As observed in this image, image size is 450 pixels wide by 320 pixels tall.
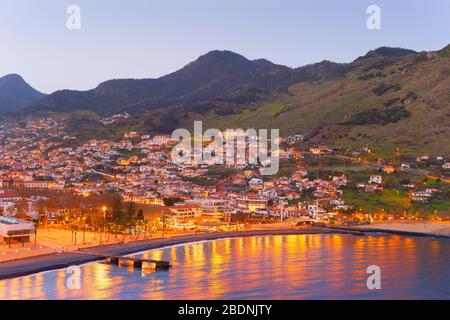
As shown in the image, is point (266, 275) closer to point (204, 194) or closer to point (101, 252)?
point (101, 252)

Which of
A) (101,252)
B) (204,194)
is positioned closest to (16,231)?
(101,252)

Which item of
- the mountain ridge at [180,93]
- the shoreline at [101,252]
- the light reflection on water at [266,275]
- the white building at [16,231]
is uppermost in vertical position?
the mountain ridge at [180,93]

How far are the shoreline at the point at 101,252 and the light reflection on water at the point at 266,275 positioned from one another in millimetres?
899

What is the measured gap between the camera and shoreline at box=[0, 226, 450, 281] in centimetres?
3369

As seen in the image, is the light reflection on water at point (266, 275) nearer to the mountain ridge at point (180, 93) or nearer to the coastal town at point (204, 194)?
the coastal town at point (204, 194)

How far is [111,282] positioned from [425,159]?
52.1m

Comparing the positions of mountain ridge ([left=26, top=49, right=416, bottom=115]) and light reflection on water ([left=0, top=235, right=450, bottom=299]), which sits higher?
mountain ridge ([left=26, top=49, right=416, bottom=115])

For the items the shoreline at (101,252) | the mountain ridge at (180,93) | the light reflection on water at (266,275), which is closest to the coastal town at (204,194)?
the shoreline at (101,252)

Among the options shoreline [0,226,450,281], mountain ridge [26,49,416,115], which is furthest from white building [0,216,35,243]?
mountain ridge [26,49,416,115]

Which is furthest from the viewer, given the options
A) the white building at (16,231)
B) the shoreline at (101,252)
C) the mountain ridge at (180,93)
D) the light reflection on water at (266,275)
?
the mountain ridge at (180,93)

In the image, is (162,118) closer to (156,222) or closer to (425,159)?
(425,159)

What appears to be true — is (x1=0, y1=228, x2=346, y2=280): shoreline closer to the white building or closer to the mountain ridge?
the white building

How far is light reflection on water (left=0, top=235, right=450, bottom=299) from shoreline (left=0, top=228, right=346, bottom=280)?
0.90 metres

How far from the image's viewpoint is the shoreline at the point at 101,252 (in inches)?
1317
